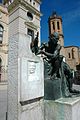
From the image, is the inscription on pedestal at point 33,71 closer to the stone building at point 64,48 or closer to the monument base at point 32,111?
the monument base at point 32,111

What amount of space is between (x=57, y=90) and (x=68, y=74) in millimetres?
567

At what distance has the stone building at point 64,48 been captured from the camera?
3255 cm

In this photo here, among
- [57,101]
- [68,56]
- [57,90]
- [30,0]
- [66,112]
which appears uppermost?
[30,0]

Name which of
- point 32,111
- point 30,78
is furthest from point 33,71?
point 32,111

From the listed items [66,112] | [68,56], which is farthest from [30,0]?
[66,112]

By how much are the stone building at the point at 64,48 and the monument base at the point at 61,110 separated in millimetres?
28661

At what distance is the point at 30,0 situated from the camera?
22281mm

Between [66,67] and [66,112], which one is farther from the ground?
[66,67]

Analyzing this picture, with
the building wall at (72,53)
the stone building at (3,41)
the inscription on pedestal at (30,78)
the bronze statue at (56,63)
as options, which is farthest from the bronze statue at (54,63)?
the building wall at (72,53)

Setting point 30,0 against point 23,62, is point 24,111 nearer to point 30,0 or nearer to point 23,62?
point 23,62

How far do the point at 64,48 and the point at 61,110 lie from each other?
3594cm

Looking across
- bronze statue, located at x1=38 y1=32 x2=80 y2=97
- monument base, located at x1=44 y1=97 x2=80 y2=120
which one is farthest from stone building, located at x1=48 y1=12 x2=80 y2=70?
monument base, located at x1=44 y1=97 x2=80 y2=120

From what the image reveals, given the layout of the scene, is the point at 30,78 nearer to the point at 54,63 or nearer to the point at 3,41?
the point at 54,63

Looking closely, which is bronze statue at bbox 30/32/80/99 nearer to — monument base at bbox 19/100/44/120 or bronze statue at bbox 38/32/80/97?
bronze statue at bbox 38/32/80/97
